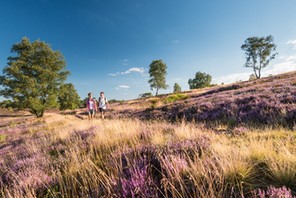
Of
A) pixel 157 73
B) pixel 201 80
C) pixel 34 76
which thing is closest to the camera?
pixel 34 76

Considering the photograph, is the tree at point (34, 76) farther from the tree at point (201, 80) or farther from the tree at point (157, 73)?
the tree at point (201, 80)

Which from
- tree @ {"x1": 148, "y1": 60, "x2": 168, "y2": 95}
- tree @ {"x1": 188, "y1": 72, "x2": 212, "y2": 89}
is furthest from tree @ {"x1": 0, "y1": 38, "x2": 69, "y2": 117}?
tree @ {"x1": 188, "y1": 72, "x2": 212, "y2": 89}

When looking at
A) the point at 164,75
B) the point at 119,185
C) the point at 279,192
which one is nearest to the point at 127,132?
the point at 119,185

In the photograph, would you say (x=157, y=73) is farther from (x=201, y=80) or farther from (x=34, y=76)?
(x=34, y=76)

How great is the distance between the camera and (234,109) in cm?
857

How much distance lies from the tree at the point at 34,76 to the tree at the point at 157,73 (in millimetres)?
42631

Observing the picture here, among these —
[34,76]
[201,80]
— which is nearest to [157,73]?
[201,80]

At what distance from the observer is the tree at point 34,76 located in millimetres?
23047

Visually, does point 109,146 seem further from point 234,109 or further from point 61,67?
point 61,67

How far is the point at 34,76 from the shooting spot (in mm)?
24875

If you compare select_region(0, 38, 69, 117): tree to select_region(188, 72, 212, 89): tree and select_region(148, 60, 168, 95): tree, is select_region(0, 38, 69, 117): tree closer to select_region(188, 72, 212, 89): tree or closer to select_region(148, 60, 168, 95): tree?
select_region(148, 60, 168, 95): tree

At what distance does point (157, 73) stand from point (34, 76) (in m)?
48.1

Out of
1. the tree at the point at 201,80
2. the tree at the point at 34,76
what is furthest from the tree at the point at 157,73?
the tree at the point at 34,76

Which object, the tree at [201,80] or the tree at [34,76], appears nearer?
the tree at [34,76]
